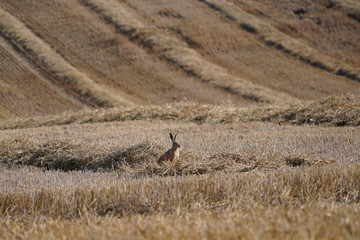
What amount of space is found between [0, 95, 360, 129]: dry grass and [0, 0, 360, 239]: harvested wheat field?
→ 0.16 feet

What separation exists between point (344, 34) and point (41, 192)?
31949mm

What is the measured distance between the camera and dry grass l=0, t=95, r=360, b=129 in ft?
37.7

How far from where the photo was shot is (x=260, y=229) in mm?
3492

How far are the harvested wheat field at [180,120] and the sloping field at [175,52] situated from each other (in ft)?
0.41

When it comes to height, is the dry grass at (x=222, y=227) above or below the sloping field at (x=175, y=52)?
above

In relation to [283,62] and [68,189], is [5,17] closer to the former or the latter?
[283,62]

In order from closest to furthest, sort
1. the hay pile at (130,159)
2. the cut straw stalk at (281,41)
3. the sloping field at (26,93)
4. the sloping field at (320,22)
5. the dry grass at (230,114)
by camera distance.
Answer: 1. the hay pile at (130,159)
2. the dry grass at (230,114)
3. the sloping field at (26,93)
4. the cut straw stalk at (281,41)
5. the sloping field at (320,22)

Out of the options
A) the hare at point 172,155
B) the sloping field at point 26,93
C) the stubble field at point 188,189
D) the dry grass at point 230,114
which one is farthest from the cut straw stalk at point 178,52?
the hare at point 172,155

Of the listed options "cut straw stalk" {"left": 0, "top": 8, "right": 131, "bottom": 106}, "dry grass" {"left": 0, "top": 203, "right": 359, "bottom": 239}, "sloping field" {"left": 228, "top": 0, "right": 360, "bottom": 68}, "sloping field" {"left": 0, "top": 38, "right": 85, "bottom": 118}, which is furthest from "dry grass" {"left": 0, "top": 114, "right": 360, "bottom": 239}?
"sloping field" {"left": 228, "top": 0, "right": 360, "bottom": 68}

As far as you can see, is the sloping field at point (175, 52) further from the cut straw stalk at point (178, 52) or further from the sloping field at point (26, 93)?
the sloping field at point (26, 93)

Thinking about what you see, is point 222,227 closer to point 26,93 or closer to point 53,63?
point 26,93

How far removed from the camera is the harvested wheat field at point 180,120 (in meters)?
4.51

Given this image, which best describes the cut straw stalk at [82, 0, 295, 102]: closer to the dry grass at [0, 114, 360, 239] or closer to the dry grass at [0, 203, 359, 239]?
the dry grass at [0, 114, 360, 239]

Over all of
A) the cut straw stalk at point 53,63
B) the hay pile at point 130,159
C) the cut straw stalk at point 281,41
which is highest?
the hay pile at point 130,159
